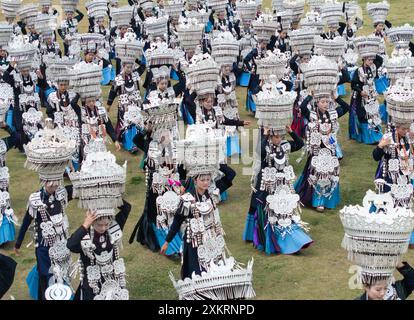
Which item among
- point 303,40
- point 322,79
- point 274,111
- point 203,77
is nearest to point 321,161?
point 322,79

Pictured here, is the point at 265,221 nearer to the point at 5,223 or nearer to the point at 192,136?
the point at 192,136

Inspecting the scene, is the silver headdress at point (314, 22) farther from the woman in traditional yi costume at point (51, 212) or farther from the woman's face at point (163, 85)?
the woman in traditional yi costume at point (51, 212)

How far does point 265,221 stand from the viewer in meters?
11.7

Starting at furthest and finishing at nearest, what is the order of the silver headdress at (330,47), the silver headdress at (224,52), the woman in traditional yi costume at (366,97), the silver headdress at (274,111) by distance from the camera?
1. the silver headdress at (330,47)
2. the woman in traditional yi costume at (366,97)
3. the silver headdress at (224,52)
4. the silver headdress at (274,111)

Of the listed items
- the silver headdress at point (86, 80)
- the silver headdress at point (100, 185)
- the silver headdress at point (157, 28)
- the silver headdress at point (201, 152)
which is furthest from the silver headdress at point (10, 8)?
the silver headdress at point (100, 185)

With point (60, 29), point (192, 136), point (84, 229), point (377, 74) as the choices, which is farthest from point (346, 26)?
point (84, 229)

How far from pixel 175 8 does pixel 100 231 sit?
1307cm

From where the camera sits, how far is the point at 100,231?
916 centimetres

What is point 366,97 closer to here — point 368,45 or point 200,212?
point 368,45

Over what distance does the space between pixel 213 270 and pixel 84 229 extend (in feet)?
5.74

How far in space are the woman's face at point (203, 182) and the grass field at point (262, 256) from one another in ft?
5.38

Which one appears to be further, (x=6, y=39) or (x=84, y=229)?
(x=6, y=39)

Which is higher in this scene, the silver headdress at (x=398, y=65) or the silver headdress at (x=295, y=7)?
the silver headdress at (x=295, y=7)

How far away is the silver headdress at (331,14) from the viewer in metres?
18.9
